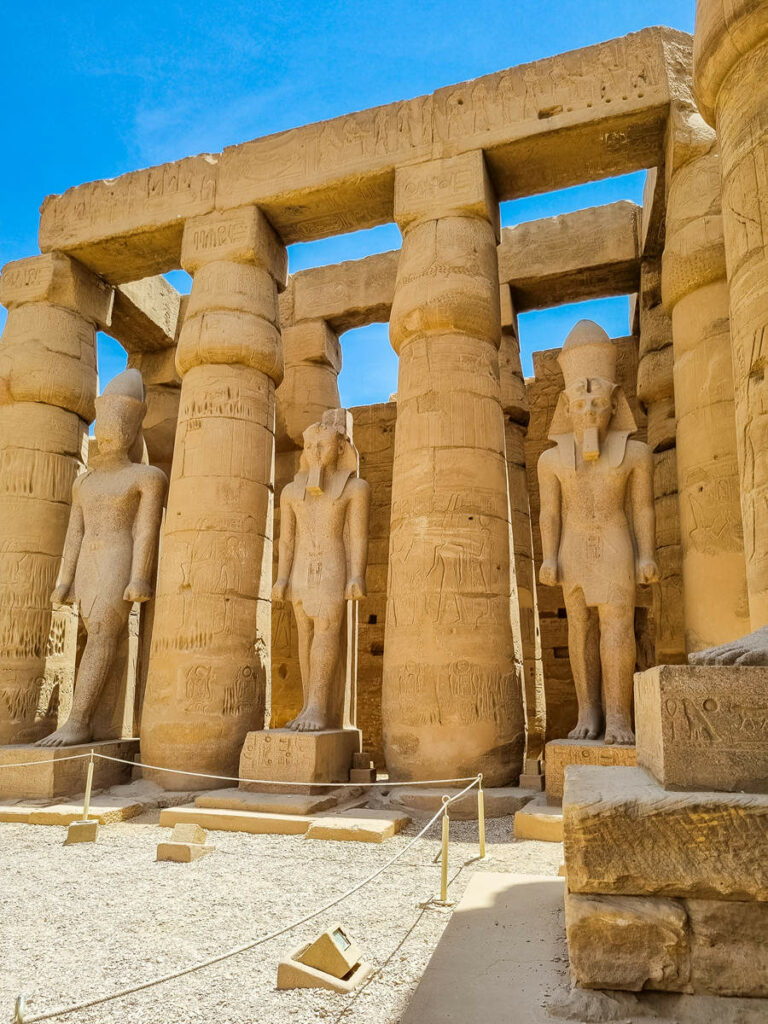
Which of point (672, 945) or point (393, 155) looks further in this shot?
point (393, 155)

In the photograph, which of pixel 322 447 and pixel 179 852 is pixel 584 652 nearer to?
pixel 322 447

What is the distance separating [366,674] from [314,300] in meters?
5.21

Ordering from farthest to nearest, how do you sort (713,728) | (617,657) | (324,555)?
(324,555)
(617,657)
(713,728)

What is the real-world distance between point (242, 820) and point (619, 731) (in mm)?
2636

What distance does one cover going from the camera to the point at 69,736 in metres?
6.57

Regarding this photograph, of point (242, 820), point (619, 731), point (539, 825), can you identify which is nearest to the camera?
point (539, 825)

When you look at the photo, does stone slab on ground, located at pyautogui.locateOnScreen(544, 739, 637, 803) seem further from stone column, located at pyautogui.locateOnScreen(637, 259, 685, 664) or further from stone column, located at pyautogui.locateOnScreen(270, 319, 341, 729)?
stone column, located at pyautogui.locateOnScreen(270, 319, 341, 729)

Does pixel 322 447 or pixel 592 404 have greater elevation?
pixel 592 404

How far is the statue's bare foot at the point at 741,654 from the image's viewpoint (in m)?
2.19

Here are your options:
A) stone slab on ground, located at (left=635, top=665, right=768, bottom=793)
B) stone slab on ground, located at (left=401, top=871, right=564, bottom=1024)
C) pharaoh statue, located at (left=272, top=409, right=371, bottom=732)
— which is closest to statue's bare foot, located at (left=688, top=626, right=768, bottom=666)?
stone slab on ground, located at (left=635, top=665, right=768, bottom=793)

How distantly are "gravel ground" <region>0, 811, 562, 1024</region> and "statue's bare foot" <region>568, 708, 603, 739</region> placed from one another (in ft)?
3.02

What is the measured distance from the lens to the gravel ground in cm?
230

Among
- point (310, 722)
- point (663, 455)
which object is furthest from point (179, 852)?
point (663, 455)

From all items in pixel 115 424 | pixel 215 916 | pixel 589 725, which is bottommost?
pixel 215 916
